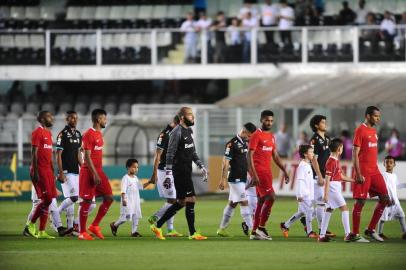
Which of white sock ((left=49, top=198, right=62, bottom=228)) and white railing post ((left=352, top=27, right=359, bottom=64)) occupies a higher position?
white railing post ((left=352, top=27, right=359, bottom=64))

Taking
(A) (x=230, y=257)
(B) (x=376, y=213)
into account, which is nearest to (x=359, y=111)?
(B) (x=376, y=213)

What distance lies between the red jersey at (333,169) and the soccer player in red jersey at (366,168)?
0.32m

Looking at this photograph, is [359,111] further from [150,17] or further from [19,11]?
[19,11]

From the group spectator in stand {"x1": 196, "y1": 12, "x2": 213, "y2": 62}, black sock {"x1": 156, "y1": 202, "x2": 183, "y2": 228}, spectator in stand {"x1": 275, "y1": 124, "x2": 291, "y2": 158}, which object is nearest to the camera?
black sock {"x1": 156, "y1": 202, "x2": 183, "y2": 228}

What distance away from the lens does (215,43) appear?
43469 millimetres

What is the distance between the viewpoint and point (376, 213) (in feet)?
71.8

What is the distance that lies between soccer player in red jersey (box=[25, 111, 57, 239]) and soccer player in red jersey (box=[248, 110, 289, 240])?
3291mm

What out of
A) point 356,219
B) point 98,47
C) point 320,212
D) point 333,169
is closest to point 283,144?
point 98,47

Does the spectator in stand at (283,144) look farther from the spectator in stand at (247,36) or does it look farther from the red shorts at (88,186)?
the red shorts at (88,186)

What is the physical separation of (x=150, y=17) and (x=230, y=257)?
3060 cm

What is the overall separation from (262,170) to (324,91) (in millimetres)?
19371

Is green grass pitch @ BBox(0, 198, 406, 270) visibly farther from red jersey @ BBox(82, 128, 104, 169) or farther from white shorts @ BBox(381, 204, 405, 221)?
red jersey @ BBox(82, 128, 104, 169)

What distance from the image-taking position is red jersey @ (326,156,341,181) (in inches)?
843

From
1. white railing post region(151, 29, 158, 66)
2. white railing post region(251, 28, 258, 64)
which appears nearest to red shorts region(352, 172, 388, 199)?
white railing post region(251, 28, 258, 64)
